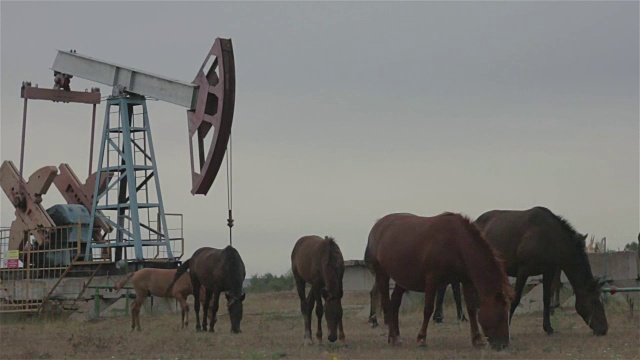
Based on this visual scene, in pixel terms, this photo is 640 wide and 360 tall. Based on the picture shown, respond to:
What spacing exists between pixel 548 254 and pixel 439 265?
110 inches

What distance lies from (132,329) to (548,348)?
32.4ft

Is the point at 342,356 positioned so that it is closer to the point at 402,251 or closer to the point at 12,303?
the point at 402,251

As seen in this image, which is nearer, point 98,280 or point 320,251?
point 320,251

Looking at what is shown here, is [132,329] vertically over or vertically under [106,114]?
under

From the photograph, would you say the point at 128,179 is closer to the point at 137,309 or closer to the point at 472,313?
the point at 137,309

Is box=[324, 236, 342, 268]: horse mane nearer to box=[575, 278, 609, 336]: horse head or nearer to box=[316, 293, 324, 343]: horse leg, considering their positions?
box=[316, 293, 324, 343]: horse leg

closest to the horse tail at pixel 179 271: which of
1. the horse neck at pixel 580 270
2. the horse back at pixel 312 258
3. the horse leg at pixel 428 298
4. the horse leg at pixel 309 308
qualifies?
the horse back at pixel 312 258

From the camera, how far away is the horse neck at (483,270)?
44.3 ft

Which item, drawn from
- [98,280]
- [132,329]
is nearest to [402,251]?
[132,329]

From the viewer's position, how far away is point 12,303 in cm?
2864

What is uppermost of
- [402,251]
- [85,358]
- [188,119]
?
[188,119]

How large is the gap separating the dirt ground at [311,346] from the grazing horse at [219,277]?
0.44 m

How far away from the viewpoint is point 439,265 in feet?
46.3

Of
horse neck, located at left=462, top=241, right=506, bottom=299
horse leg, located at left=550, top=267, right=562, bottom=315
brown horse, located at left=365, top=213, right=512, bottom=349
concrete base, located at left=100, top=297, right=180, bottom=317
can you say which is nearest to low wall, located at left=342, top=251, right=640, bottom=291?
horse leg, located at left=550, top=267, right=562, bottom=315
